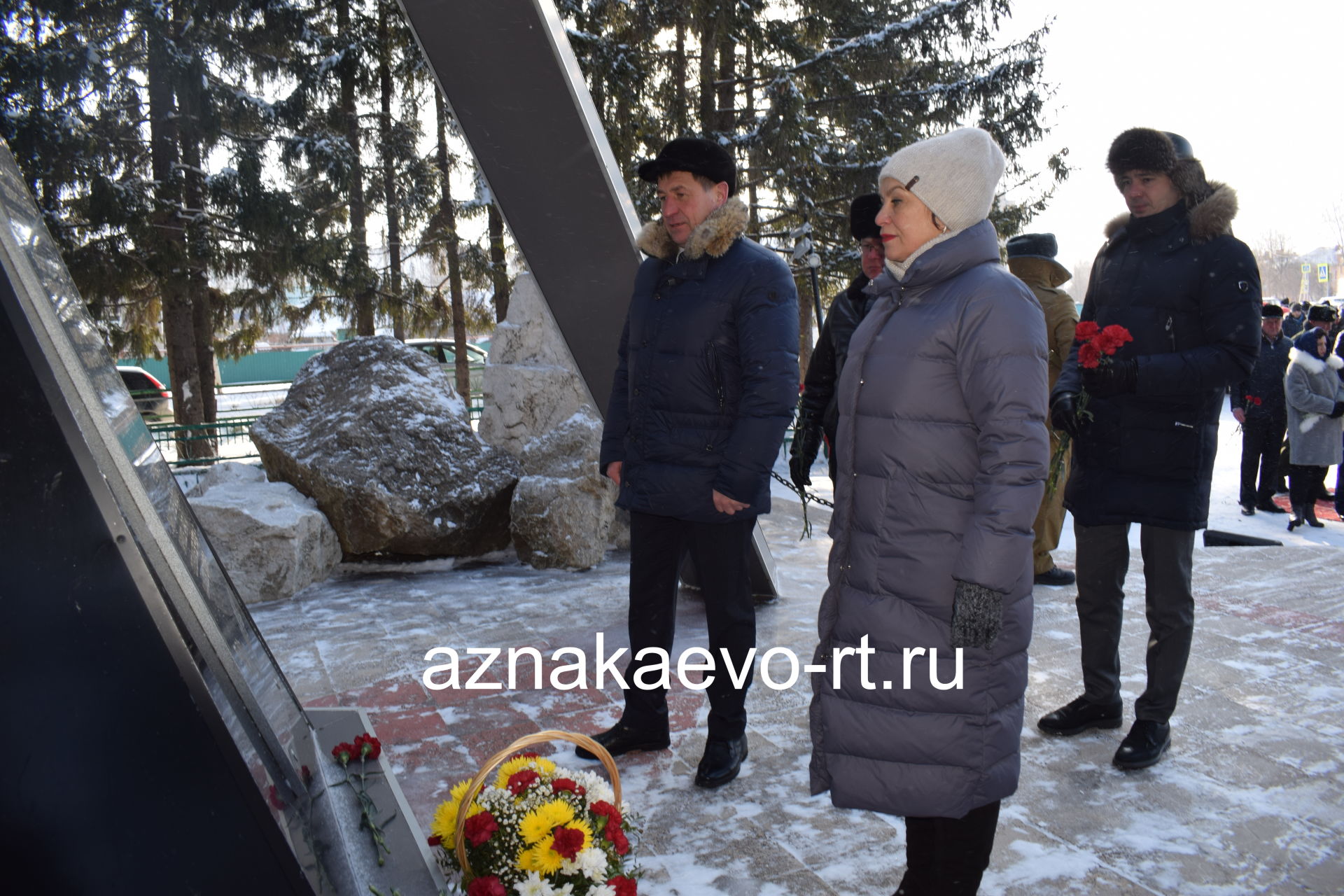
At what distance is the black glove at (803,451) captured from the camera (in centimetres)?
351

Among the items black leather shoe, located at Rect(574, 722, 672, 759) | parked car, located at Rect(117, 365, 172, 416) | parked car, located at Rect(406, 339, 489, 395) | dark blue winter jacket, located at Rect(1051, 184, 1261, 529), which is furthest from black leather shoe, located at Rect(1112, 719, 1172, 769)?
parked car, located at Rect(117, 365, 172, 416)

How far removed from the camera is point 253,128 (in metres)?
13.2

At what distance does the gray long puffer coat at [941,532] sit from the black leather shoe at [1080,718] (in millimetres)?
1467

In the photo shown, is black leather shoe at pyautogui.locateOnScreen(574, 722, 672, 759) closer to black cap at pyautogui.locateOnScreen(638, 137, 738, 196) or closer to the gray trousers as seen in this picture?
the gray trousers

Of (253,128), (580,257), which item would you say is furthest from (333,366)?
(253,128)

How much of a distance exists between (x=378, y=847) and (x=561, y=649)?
87.1 inches

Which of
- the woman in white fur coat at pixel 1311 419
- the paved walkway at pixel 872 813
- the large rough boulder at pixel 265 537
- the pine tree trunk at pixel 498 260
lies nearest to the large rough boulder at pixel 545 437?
the paved walkway at pixel 872 813

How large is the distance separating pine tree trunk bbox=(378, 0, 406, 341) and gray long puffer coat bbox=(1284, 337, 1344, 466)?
10.8 metres

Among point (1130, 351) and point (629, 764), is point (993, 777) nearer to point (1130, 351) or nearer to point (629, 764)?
point (629, 764)

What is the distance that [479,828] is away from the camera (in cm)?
197

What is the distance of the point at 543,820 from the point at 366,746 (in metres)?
0.68

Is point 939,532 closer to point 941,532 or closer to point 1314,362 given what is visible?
point 941,532

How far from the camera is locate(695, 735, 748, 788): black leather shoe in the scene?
2.96m

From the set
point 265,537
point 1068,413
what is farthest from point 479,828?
point 265,537
